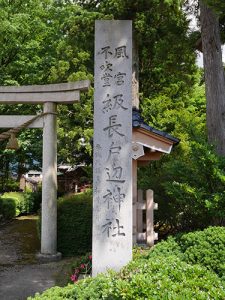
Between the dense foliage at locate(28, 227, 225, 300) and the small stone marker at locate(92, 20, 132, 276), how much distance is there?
23.8 inches

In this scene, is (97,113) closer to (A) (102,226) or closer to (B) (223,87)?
(A) (102,226)

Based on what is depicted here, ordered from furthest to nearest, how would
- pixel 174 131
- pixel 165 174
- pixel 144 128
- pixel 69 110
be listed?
1. pixel 69 110
2. pixel 174 131
3. pixel 165 174
4. pixel 144 128

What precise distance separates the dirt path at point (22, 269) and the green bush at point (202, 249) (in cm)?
290

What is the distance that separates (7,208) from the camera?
1831cm

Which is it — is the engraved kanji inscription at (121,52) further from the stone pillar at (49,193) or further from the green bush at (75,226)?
the green bush at (75,226)

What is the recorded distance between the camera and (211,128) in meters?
8.60

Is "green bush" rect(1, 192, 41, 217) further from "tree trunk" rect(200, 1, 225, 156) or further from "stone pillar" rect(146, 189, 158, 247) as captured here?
"tree trunk" rect(200, 1, 225, 156)

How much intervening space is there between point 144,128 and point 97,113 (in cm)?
180

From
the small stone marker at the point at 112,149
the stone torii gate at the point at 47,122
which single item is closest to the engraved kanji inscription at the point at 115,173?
the small stone marker at the point at 112,149

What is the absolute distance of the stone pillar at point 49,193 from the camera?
30.4 ft

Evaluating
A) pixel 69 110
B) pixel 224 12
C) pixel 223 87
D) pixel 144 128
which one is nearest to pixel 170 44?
pixel 223 87

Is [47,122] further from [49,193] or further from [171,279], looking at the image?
[171,279]

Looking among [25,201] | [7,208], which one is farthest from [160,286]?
[25,201]

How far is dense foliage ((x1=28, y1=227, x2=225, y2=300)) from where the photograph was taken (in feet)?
11.1
